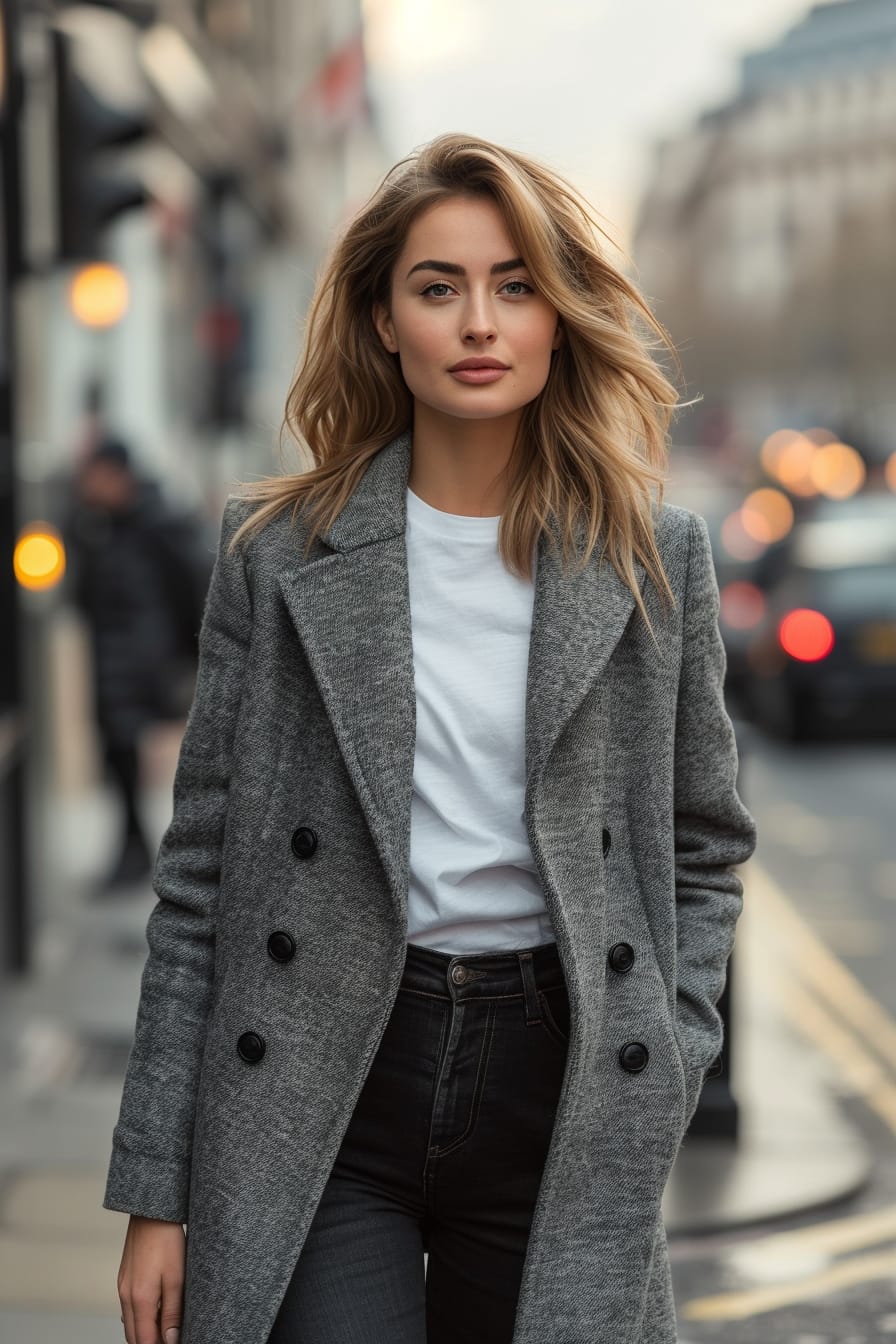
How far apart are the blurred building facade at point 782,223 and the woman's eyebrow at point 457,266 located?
68.6m

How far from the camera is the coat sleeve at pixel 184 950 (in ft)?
7.47

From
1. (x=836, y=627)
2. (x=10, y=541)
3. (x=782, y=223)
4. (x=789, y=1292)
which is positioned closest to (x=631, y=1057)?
(x=789, y=1292)

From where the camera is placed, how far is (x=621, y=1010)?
2260 millimetres

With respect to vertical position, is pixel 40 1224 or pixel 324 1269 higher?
pixel 324 1269

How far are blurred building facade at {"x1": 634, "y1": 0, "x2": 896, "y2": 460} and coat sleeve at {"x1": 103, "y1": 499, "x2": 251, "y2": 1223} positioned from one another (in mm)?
68635

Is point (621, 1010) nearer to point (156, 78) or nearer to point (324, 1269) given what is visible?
point (324, 1269)

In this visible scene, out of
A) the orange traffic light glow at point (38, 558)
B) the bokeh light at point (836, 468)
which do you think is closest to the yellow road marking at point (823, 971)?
the orange traffic light glow at point (38, 558)

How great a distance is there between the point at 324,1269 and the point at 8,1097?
3.91m

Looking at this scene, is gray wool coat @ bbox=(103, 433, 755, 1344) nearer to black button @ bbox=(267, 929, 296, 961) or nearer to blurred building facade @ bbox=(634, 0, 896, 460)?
black button @ bbox=(267, 929, 296, 961)

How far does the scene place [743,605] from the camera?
51.9 ft

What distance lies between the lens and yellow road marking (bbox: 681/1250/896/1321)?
172 inches

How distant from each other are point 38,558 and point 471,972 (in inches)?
243

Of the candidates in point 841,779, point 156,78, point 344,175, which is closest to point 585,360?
point 841,779

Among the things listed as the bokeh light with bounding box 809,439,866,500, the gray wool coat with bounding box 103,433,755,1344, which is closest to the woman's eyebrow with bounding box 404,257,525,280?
the gray wool coat with bounding box 103,433,755,1344
